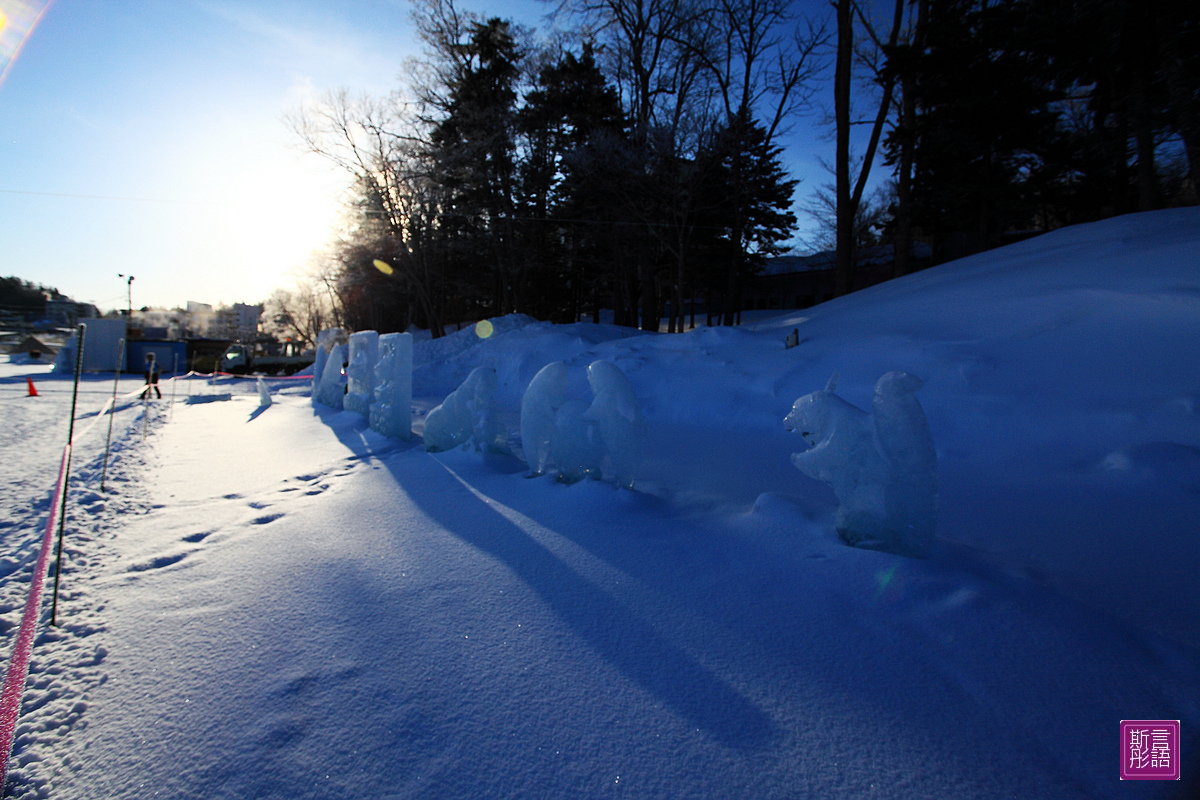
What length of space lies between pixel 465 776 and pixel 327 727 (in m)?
0.60

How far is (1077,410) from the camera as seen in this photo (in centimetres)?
553

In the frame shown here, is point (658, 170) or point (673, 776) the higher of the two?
point (658, 170)

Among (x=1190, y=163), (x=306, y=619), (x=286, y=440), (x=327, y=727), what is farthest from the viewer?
(x=1190, y=163)

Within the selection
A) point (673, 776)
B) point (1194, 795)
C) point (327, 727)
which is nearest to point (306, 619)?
point (327, 727)

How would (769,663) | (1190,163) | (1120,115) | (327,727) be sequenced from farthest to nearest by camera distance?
(1120,115), (1190,163), (769,663), (327,727)

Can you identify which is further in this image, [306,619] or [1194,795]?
[306,619]

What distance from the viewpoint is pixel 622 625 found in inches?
92.4

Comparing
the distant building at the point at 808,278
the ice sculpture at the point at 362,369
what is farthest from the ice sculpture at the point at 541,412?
the distant building at the point at 808,278

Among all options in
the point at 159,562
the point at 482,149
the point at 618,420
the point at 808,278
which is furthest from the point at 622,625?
the point at 808,278

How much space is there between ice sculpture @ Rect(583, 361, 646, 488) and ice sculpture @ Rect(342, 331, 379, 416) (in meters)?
5.47

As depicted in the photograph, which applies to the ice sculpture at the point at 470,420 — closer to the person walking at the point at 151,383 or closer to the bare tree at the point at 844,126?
the person walking at the point at 151,383

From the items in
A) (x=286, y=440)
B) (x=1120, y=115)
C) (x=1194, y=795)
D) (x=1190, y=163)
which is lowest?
(x=1194, y=795)

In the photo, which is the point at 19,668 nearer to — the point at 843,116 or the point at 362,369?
the point at 362,369

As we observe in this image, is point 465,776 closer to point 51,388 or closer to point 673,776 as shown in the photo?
point 673,776
